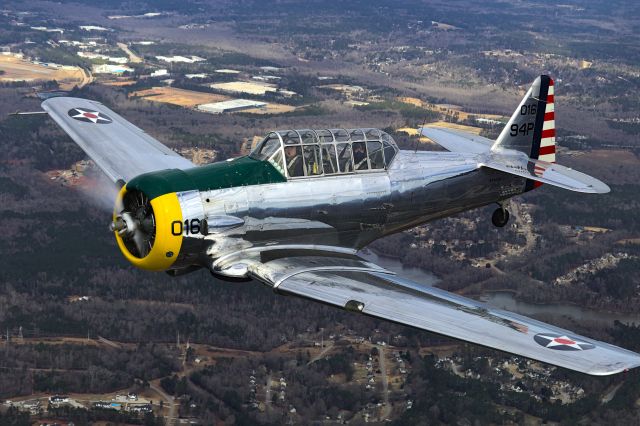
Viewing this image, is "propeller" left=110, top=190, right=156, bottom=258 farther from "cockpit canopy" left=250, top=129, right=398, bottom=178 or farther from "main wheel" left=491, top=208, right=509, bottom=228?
"main wheel" left=491, top=208, right=509, bottom=228

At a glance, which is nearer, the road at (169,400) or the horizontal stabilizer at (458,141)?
the horizontal stabilizer at (458,141)

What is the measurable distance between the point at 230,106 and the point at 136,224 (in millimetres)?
127640

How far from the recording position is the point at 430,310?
21.3 m

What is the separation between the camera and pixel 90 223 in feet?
319

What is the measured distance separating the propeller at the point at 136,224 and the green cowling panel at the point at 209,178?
352mm

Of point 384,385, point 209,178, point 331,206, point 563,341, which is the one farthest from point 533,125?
point 384,385

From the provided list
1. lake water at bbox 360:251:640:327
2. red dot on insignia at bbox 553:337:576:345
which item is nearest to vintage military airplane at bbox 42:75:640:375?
red dot on insignia at bbox 553:337:576:345

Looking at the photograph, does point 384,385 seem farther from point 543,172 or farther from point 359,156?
point 359,156

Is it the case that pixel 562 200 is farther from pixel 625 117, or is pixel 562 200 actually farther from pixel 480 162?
pixel 480 162

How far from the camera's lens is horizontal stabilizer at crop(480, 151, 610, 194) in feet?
91.0

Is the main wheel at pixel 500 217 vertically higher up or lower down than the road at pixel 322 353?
higher up

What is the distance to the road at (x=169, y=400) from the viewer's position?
6269cm

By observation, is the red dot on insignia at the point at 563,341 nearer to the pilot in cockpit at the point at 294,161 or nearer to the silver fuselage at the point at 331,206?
the silver fuselage at the point at 331,206

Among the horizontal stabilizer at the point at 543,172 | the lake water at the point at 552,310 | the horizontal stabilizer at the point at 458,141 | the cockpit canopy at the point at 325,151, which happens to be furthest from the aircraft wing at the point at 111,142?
the lake water at the point at 552,310
